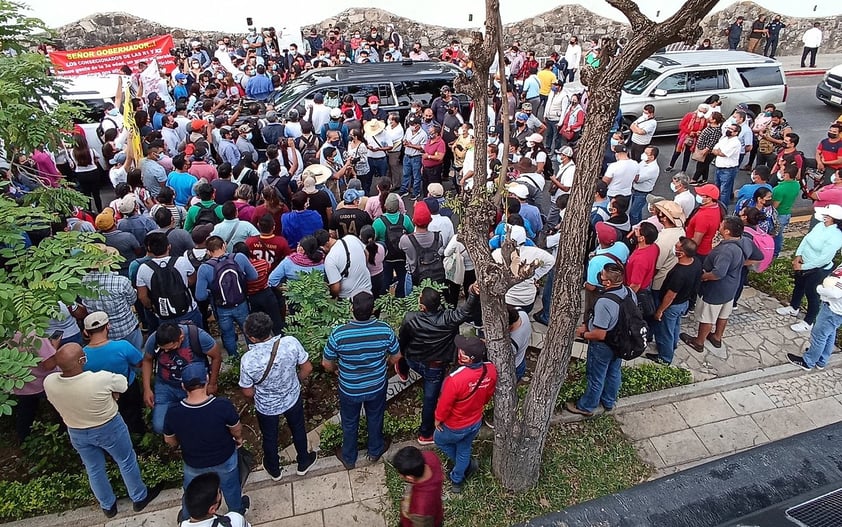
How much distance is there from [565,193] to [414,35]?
14.7 metres

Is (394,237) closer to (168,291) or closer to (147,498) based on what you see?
(168,291)

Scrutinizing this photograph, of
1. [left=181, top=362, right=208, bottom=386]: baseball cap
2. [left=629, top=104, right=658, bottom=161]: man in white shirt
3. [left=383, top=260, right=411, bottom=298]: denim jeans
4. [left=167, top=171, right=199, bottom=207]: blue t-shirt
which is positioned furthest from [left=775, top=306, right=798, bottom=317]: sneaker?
[left=167, top=171, right=199, bottom=207]: blue t-shirt

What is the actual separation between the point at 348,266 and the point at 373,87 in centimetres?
713

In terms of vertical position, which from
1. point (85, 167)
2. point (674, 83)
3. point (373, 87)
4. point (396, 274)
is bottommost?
point (396, 274)

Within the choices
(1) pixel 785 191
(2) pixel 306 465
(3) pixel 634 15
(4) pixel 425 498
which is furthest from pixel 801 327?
(2) pixel 306 465

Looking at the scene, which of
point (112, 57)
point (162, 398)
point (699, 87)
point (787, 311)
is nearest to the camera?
point (162, 398)

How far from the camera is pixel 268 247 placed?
640cm

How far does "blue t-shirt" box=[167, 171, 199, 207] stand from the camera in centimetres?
798

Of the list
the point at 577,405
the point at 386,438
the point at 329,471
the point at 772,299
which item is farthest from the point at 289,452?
the point at 772,299

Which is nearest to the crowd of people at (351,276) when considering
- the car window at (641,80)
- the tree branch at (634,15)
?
the tree branch at (634,15)

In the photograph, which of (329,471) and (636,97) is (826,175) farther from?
(329,471)

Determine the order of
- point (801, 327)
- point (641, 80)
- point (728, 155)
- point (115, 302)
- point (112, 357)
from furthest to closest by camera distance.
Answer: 1. point (641, 80)
2. point (728, 155)
3. point (801, 327)
4. point (115, 302)
5. point (112, 357)

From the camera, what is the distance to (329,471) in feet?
17.6

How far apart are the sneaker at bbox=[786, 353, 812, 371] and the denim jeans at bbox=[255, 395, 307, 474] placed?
5513 mm
